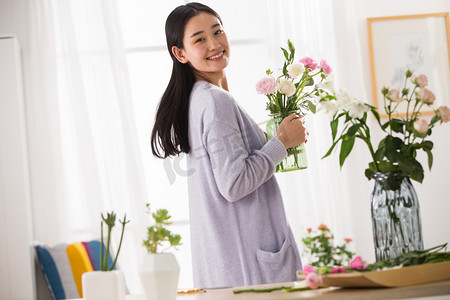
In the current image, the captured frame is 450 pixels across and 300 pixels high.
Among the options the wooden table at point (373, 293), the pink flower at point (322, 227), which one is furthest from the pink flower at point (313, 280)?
the pink flower at point (322, 227)

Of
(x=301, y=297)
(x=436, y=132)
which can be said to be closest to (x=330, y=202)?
(x=436, y=132)

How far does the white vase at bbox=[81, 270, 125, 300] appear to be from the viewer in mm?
1312

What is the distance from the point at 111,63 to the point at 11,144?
815 millimetres

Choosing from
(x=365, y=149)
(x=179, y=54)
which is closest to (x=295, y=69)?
(x=179, y=54)

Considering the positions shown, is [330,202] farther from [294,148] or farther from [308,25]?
[294,148]

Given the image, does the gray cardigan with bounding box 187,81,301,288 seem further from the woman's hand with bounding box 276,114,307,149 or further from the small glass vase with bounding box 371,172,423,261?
the small glass vase with bounding box 371,172,423,261

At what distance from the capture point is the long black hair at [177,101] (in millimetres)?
1965

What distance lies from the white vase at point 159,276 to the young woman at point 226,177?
459 millimetres

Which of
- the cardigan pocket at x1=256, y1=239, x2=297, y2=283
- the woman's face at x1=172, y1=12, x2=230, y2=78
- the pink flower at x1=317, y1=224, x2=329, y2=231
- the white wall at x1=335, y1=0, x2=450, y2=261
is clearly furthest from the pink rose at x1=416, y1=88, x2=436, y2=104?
the white wall at x1=335, y1=0, x2=450, y2=261

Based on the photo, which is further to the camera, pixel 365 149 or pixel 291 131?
pixel 365 149

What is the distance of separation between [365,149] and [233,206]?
221 cm

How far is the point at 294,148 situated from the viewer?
1.99 metres

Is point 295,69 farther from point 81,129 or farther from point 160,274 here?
point 81,129

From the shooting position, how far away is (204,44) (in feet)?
6.55
